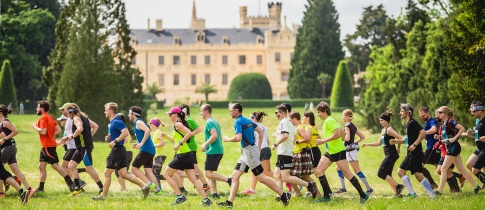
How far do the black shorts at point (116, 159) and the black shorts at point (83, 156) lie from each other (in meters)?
1.12

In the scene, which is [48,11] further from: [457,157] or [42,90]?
[457,157]

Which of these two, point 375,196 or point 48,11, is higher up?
point 48,11

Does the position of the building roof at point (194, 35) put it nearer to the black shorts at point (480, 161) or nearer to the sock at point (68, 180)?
the sock at point (68, 180)

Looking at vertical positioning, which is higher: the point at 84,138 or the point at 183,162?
the point at 84,138

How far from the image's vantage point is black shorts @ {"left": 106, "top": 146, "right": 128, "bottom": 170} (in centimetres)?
1653

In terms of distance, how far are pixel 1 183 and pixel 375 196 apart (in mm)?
6702

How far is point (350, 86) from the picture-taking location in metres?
75.2

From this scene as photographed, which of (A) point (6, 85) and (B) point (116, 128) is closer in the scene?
(B) point (116, 128)

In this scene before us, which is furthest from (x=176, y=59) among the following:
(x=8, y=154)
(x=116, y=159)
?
(x=116, y=159)

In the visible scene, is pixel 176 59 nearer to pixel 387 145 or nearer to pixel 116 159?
pixel 116 159

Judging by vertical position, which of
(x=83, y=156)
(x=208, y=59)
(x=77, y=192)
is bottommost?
(x=77, y=192)

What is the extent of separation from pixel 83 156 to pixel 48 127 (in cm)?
83

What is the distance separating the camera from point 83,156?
58.4 ft

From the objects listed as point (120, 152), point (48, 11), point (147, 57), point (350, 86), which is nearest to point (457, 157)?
point (120, 152)
